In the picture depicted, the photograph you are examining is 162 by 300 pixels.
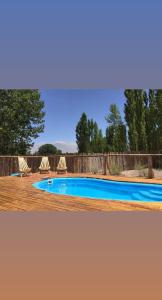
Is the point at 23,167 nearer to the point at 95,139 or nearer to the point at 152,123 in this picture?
the point at 95,139

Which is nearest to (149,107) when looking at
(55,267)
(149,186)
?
(149,186)

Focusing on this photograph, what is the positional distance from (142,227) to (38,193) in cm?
315

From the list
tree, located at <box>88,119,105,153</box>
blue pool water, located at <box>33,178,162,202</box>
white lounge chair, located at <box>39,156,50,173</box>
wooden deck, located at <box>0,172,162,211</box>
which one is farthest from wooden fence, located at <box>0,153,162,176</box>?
wooden deck, located at <box>0,172,162,211</box>

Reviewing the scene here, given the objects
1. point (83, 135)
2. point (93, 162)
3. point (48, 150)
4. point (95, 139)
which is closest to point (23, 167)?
point (48, 150)

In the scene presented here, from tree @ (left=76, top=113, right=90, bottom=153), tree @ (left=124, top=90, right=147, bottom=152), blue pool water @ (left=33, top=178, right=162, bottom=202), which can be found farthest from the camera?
tree @ (left=124, top=90, right=147, bottom=152)

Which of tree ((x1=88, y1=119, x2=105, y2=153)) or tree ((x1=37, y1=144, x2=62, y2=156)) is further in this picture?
tree ((x1=88, y1=119, x2=105, y2=153))

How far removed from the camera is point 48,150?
34.0 ft

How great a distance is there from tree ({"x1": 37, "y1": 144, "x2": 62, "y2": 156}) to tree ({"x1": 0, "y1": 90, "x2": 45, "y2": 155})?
0.63 m

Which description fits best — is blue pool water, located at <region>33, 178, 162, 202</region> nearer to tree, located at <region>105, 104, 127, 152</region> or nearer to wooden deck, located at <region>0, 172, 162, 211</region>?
wooden deck, located at <region>0, 172, 162, 211</region>

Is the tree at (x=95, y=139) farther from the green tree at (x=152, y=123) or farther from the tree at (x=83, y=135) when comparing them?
the green tree at (x=152, y=123)

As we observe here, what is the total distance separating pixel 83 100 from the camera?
33.1 feet

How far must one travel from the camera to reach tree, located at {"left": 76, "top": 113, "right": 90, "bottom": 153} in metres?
10.9

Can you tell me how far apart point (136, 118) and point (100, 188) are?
14.8 ft

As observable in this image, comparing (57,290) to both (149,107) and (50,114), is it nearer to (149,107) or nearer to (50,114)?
(50,114)
